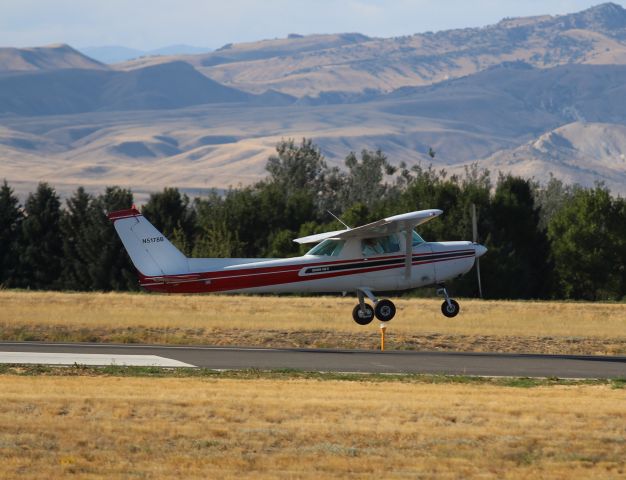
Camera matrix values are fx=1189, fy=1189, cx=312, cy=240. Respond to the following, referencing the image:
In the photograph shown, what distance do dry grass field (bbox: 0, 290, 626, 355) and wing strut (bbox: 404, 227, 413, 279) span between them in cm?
403

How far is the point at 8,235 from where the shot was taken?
7669 centimetres

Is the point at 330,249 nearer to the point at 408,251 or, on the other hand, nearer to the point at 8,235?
the point at 408,251

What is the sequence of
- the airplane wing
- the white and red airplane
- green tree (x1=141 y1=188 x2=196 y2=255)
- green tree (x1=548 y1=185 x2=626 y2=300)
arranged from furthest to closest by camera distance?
1. green tree (x1=141 y1=188 x2=196 y2=255)
2. green tree (x1=548 y1=185 x2=626 y2=300)
3. the white and red airplane
4. the airplane wing

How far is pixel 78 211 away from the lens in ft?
258

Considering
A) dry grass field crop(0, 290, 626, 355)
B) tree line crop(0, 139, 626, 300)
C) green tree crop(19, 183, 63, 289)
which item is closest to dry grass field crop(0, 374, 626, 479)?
dry grass field crop(0, 290, 626, 355)

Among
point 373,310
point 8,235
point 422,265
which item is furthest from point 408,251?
point 8,235

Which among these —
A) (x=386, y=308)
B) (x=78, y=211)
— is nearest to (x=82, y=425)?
(x=386, y=308)

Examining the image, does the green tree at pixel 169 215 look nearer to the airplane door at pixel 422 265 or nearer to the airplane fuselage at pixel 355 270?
the airplane fuselage at pixel 355 270

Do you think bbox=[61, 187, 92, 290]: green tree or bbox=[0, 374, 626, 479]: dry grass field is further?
bbox=[61, 187, 92, 290]: green tree

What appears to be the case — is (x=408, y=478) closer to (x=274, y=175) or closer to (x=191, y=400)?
(x=191, y=400)

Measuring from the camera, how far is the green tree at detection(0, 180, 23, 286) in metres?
74.2

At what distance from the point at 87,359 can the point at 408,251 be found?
9177 mm

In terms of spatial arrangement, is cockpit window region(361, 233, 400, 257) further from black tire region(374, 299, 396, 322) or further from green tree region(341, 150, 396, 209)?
green tree region(341, 150, 396, 209)

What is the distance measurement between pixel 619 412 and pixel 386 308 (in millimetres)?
11621
